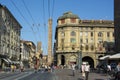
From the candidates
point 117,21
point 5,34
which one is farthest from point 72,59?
point 117,21

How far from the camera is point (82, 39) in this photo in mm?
126125

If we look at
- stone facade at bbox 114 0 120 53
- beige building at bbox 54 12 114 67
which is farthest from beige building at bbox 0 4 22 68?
stone facade at bbox 114 0 120 53

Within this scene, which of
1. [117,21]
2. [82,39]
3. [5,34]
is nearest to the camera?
[117,21]

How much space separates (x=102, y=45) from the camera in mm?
126000

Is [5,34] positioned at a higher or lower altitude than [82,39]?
lower

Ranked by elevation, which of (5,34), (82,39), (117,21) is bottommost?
(5,34)

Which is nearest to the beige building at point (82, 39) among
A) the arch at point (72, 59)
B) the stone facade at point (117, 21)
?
the arch at point (72, 59)

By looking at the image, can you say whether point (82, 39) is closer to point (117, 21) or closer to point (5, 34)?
point (5, 34)

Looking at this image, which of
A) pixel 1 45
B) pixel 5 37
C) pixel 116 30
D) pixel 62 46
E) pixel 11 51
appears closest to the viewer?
pixel 116 30

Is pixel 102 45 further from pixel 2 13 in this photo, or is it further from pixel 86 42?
pixel 2 13

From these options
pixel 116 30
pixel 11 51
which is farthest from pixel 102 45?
pixel 116 30

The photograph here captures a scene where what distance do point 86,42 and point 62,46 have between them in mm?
9176

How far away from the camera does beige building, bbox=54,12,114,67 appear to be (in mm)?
124188

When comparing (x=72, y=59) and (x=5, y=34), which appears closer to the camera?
(x=5, y=34)
